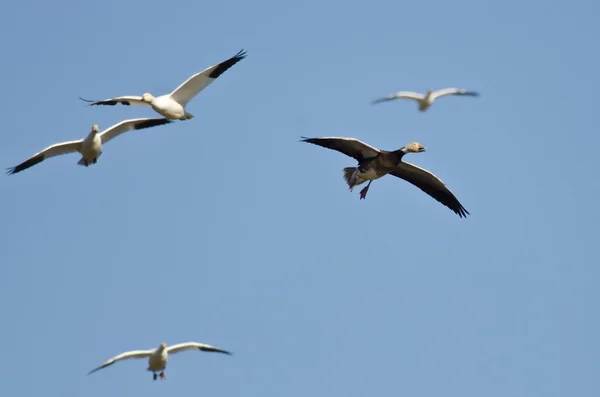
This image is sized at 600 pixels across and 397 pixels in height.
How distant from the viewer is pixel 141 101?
2088 cm

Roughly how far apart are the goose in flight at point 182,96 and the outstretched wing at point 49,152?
1.14m

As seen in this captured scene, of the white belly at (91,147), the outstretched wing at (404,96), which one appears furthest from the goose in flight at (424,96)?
the white belly at (91,147)

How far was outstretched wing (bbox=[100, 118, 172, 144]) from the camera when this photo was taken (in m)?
21.5

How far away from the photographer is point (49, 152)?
21.6 metres

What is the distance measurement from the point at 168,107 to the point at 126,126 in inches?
53.8

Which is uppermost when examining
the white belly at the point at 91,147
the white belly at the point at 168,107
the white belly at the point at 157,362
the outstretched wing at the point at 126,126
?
the outstretched wing at the point at 126,126

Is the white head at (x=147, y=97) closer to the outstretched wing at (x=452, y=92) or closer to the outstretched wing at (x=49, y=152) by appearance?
the outstretched wing at (x=49, y=152)

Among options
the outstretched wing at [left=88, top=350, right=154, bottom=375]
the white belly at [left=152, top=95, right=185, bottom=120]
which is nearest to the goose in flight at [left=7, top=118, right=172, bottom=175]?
the white belly at [left=152, top=95, right=185, bottom=120]

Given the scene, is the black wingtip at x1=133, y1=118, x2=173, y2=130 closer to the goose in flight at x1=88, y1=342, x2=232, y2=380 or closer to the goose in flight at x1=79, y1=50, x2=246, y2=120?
the goose in flight at x1=79, y1=50, x2=246, y2=120

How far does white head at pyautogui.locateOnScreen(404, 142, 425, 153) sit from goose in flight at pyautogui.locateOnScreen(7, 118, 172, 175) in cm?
477

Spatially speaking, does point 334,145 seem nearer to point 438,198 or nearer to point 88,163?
point 438,198

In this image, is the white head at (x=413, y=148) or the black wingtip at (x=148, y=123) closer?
the white head at (x=413, y=148)

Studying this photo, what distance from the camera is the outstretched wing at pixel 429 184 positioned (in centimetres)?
2102

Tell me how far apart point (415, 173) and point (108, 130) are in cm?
564
